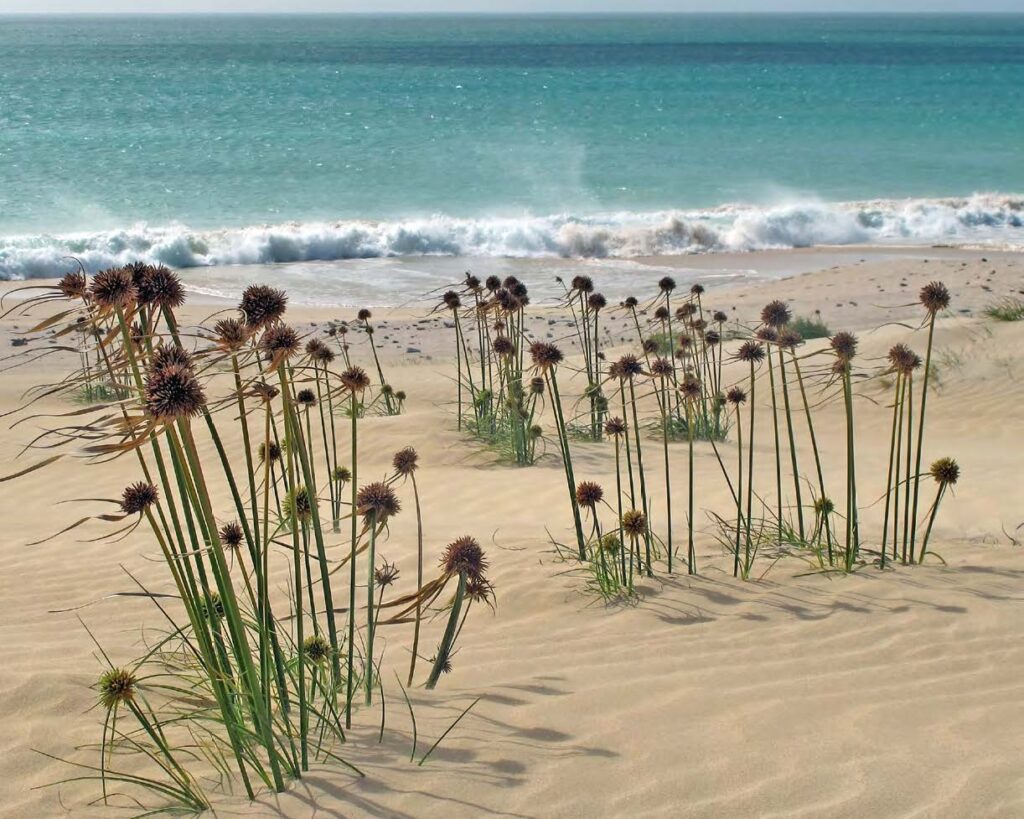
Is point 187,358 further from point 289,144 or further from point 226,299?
point 289,144

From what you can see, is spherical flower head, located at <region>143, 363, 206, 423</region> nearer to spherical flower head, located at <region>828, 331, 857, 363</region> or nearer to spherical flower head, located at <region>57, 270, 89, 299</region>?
spherical flower head, located at <region>57, 270, 89, 299</region>

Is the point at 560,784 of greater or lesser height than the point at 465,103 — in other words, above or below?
below

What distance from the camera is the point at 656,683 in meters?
3.51

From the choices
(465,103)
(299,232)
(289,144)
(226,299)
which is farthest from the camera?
(465,103)

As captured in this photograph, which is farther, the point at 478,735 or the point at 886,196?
the point at 886,196

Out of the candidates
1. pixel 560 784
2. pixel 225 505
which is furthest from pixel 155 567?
pixel 560 784

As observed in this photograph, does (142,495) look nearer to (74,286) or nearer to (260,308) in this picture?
(74,286)

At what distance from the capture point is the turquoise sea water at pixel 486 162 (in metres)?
25.1

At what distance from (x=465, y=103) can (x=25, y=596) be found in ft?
151

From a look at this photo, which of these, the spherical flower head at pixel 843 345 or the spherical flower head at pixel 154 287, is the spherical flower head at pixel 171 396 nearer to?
the spherical flower head at pixel 154 287

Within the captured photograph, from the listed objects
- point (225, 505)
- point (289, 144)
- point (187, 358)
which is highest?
point (289, 144)

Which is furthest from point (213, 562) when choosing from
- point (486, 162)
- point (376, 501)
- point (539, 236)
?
point (486, 162)

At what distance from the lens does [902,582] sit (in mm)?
4652

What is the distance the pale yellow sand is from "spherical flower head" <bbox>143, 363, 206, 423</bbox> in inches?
41.4
